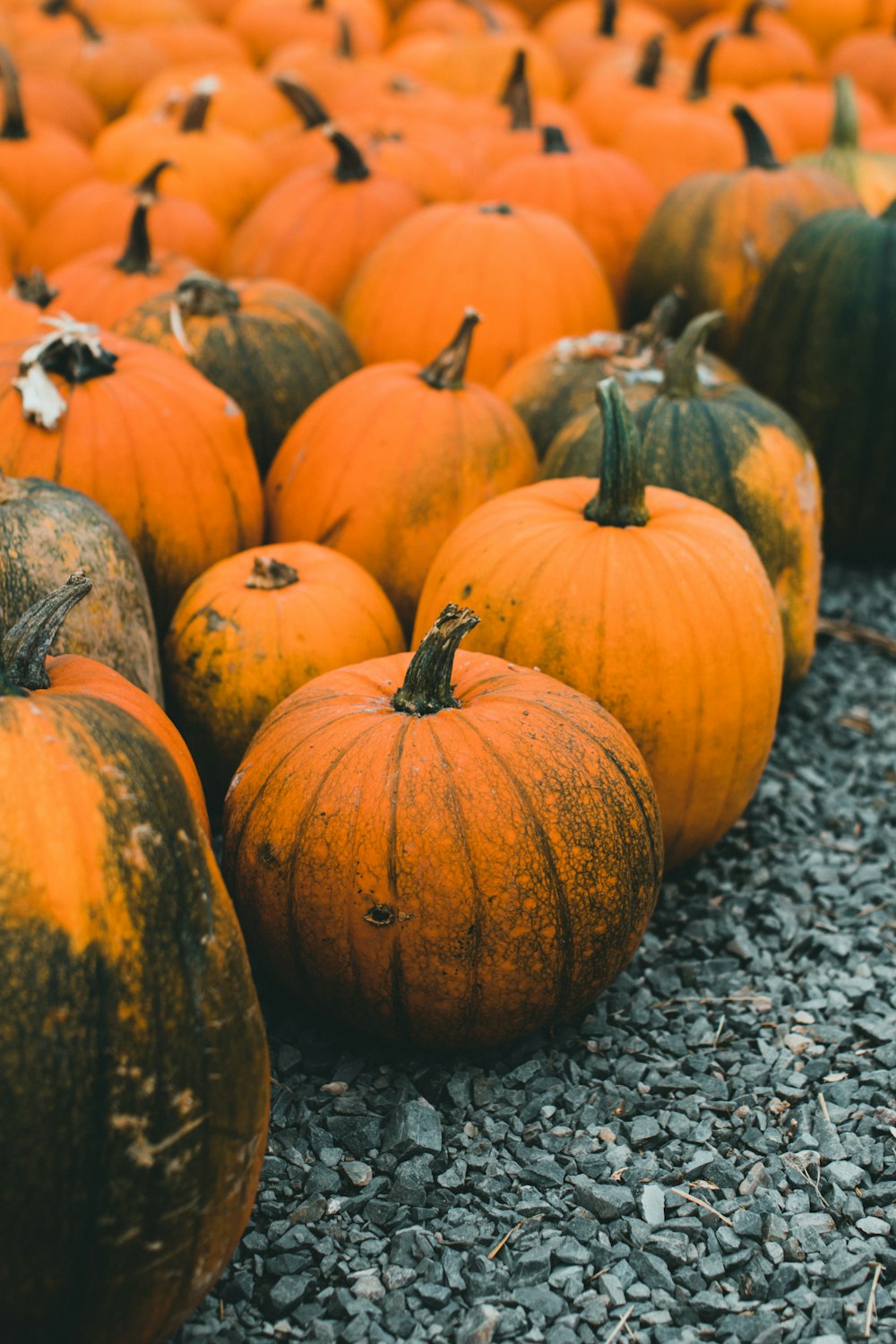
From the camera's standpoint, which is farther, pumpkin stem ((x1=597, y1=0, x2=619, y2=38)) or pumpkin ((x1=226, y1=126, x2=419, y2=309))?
pumpkin stem ((x1=597, y1=0, x2=619, y2=38))

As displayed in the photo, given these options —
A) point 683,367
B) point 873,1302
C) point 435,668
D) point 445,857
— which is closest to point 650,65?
point 683,367

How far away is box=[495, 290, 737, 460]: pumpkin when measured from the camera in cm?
395

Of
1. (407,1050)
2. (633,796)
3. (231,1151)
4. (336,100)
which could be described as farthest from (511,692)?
(336,100)

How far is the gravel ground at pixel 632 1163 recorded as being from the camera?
1927mm

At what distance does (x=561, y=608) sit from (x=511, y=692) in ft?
1.19

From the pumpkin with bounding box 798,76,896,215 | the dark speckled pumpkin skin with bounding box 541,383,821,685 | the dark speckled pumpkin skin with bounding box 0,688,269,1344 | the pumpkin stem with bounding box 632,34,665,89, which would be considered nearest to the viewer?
the dark speckled pumpkin skin with bounding box 0,688,269,1344

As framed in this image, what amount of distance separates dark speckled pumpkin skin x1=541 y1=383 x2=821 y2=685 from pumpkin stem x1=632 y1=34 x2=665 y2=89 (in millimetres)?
4257

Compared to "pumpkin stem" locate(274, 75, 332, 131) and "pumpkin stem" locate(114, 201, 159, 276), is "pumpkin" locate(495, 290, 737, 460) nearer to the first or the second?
"pumpkin stem" locate(114, 201, 159, 276)

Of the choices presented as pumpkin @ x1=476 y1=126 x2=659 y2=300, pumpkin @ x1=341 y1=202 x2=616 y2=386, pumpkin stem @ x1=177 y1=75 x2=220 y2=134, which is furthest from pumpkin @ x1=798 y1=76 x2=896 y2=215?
pumpkin stem @ x1=177 y1=75 x2=220 y2=134

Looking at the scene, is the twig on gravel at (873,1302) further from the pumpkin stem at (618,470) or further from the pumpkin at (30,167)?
the pumpkin at (30,167)

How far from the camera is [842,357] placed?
4.38 metres

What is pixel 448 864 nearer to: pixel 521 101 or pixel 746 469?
pixel 746 469

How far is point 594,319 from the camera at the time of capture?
4.67 meters

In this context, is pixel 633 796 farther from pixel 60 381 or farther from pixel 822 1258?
pixel 60 381
